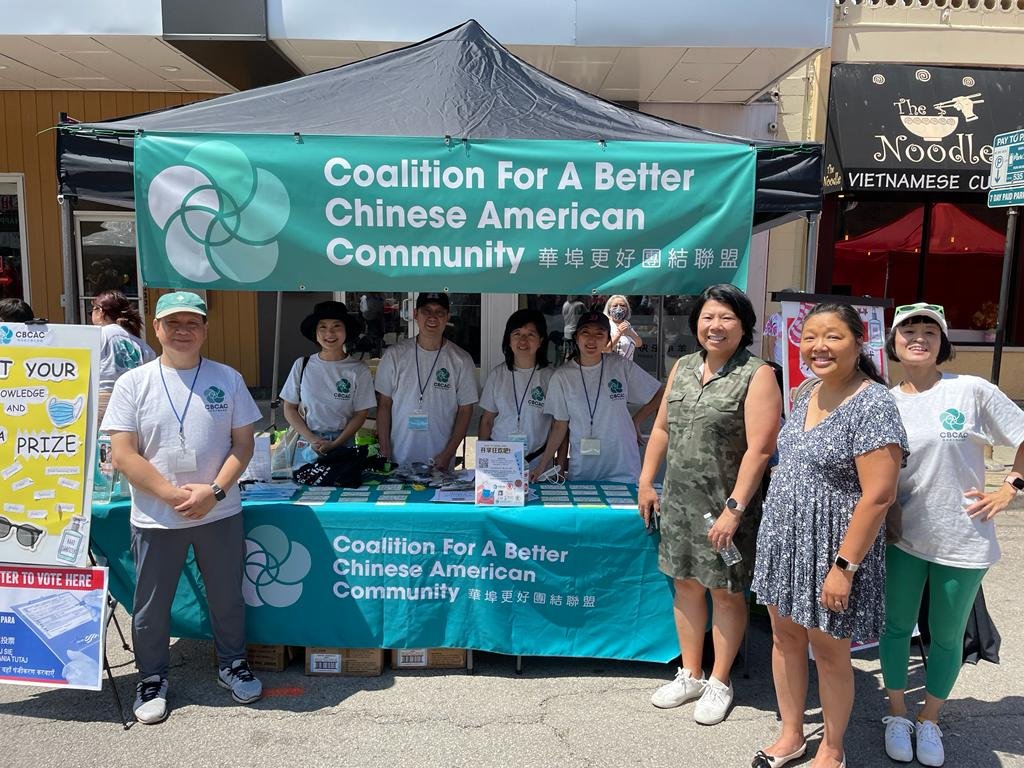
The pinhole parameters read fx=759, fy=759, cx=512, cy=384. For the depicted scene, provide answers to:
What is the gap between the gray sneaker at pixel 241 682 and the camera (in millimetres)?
3277

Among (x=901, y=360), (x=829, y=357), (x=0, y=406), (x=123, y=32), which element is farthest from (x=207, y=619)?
(x=123, y=32)

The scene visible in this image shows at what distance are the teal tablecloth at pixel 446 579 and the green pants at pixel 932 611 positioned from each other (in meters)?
0.94

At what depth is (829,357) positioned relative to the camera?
2.56 meters

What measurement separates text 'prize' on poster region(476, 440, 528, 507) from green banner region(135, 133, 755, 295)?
0.75 metres

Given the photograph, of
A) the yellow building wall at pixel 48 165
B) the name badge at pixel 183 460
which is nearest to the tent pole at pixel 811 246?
the name badge at pixel 183 460

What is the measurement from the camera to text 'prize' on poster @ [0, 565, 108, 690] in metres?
3.13

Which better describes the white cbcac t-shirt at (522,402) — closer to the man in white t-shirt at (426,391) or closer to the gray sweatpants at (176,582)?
the man in white t-shirt at (426,391)

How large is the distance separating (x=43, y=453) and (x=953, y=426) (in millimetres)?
3566

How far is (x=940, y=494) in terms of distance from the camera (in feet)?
9.04

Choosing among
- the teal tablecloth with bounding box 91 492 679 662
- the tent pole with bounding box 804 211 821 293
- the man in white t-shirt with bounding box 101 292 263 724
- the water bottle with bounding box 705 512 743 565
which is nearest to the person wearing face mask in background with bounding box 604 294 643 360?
the tent pole with bounding box 804 211 821 293

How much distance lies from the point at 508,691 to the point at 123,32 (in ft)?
22.3

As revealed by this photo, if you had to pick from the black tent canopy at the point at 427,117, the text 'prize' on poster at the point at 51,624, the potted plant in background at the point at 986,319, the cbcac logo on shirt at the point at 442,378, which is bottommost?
the text 'prize' on poster at the point at 51,624

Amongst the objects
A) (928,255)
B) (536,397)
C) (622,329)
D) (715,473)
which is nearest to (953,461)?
(715,473)

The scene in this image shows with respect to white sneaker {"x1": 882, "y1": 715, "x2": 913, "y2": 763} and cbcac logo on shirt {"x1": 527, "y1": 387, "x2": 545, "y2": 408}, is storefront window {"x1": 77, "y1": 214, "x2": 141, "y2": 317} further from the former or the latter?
white sneaker {"x1": 882, "y1": 715, "x2": 913, "y2": 763}
